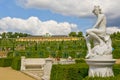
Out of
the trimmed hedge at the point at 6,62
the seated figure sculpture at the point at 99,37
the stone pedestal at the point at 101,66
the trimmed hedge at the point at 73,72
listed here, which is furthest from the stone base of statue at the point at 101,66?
the trimmed hedge at the point at 6,62

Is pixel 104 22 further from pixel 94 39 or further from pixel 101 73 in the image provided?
pixel 101 73

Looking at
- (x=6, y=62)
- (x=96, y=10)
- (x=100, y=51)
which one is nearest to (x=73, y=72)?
(x=100, y=51)

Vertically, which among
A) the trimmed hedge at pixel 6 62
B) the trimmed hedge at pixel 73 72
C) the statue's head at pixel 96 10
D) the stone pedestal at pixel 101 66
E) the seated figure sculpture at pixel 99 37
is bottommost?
the trimmed hedge at pixel 6 62

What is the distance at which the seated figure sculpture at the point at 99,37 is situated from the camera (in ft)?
37.2

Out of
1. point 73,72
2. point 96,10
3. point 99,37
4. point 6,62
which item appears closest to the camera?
point 99,37

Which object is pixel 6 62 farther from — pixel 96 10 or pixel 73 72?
pixel 96 10

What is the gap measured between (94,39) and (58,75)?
2936 millimetres

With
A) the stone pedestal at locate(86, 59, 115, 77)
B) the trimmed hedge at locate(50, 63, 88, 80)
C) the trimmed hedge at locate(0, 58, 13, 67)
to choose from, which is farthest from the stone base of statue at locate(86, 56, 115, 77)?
the trimmed hedge at locate(0, 58, 13, 67)

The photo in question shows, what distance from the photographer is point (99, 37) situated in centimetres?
1157

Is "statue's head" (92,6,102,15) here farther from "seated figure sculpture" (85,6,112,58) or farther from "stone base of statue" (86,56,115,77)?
"stone base of statue" (86,56,115,77)

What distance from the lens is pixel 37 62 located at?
2938cm

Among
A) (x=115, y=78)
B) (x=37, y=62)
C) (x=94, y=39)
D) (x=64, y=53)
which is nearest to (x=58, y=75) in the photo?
(x=94, y=39)

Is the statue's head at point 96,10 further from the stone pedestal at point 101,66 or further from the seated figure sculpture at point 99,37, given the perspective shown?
the stone pedestal at point 101,66

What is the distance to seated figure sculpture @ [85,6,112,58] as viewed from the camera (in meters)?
11.3
